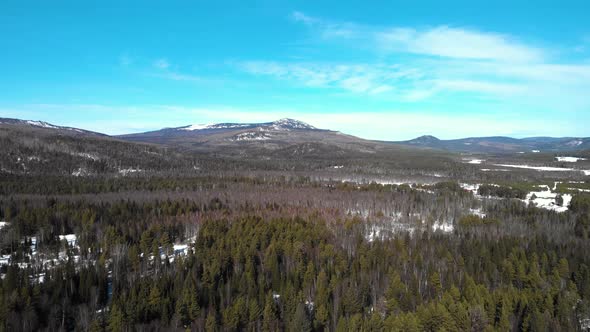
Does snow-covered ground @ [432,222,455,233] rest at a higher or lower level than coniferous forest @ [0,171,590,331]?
lower

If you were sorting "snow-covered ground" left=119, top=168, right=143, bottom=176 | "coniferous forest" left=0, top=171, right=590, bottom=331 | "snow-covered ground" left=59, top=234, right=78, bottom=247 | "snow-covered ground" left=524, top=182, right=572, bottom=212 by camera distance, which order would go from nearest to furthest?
"coniferous forest" left=0, top=171, right=590, bottom=331 < "snow-covered ground" left=59, top=234, right=78, bottom=247 < "snow-covered ground" left=524, top=182, right=572, bottom=212 < "snow-covered ground" left=119, top=168, right=143, bottom=176

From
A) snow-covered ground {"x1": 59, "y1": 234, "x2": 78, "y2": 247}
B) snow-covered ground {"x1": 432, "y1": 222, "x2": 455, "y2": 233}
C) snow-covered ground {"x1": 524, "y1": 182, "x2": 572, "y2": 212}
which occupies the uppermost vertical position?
snow-covered ground {"x1": 59, "y1": 234, "x2": 78, "y2": 247}

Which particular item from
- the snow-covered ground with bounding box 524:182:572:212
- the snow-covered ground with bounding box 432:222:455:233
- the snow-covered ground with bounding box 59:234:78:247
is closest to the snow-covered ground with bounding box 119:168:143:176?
the snow-covered ground with bounding box 59:234:78:247

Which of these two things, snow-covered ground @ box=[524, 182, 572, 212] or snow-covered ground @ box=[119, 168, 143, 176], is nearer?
snow-covered ground @ box=[524, 182, 572, 212]

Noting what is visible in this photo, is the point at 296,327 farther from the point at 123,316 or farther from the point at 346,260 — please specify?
the point at 346,260

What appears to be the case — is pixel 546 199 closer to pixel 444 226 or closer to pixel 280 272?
pixel 444 226

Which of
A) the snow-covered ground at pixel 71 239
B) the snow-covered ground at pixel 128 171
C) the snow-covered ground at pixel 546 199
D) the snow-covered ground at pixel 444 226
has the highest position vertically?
the snow-covered ground at pixel 128 171

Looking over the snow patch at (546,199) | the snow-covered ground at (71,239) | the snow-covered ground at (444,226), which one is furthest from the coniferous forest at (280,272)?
the snow patch at (546,199)

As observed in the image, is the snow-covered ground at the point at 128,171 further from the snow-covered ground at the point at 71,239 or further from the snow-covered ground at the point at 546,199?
the snow-covered ground at the point at 546,199

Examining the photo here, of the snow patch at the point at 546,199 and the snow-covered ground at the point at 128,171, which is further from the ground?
the snow-covered ground at the point at 128,171

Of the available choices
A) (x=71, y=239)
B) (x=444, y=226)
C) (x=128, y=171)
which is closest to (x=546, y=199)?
(x=444, y=226)

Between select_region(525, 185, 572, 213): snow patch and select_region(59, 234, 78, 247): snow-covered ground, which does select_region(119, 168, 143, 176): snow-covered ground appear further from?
select_region(525, 185, 572, 213): snow patch

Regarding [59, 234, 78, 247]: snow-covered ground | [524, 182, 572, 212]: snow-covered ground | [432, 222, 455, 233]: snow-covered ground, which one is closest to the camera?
[59, 234, 78, 247]: snow-covered ground
